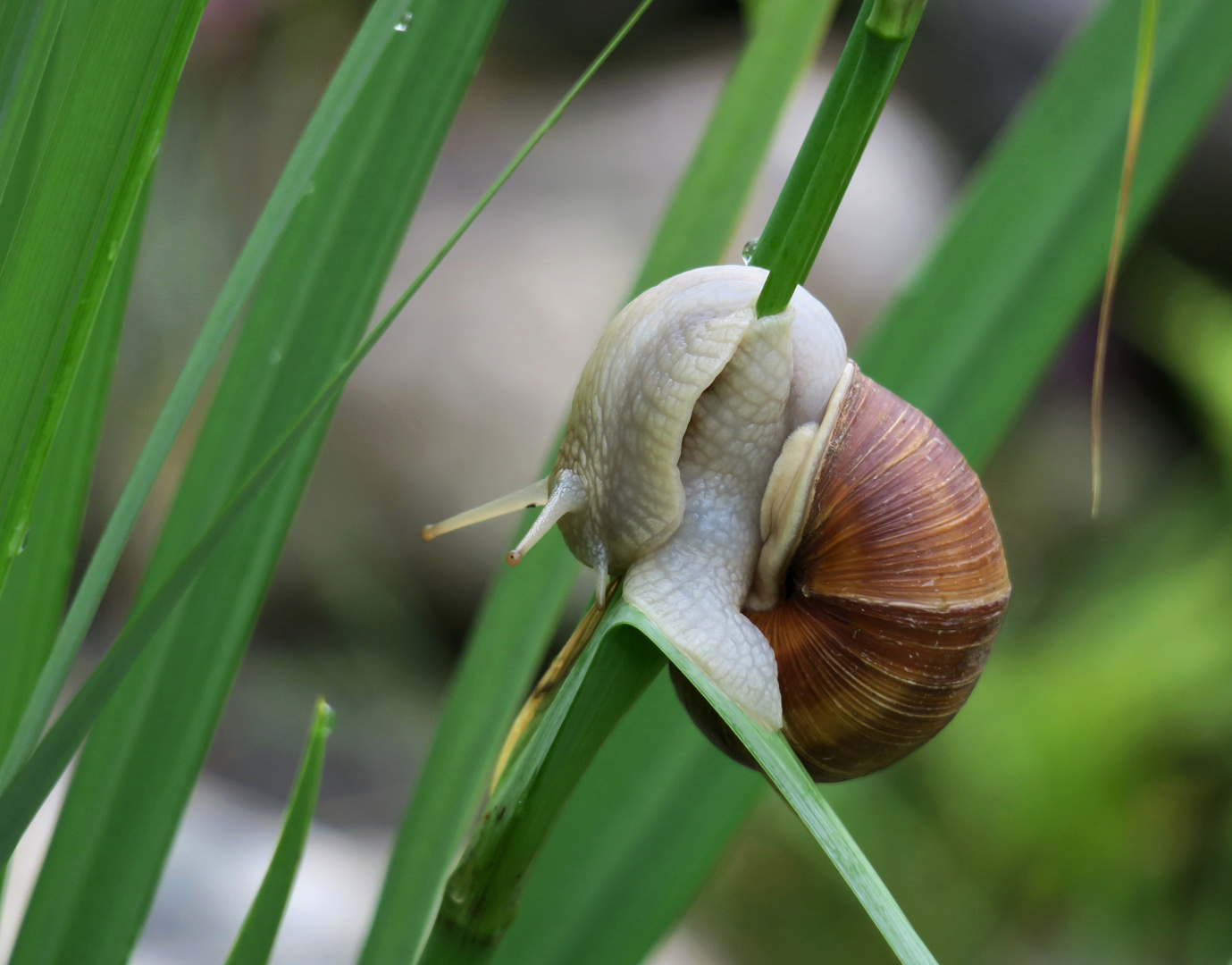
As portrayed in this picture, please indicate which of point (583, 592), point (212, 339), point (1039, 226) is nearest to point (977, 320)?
point (1039, 226)

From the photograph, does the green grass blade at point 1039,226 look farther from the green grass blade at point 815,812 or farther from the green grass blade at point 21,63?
the green grass blade at point 21,63

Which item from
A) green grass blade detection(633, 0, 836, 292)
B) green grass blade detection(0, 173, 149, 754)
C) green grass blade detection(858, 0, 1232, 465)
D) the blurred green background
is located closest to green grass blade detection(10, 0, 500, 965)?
green grass blade detection(0, 173, 149, 754)

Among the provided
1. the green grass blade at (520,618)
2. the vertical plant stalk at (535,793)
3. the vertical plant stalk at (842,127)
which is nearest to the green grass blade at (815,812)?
the vertical plant stalk at (535,793)

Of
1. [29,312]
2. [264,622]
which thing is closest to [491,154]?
[264,622]

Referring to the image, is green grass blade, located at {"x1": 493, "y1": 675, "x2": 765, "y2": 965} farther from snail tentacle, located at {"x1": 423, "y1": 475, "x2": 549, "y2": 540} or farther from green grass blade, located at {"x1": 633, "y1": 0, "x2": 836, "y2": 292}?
green grass blade, located at {"x1": 633, "y1": 0, "x2": 836, "y2": 292}

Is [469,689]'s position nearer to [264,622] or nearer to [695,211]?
[695,211]

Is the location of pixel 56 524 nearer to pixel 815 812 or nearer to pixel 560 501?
pixel 560 501
